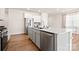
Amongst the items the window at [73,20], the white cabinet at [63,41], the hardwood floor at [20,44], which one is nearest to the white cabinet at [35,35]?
the hardwood floor at [20,44]

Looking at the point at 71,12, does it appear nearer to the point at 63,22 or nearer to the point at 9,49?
the point at 63,22

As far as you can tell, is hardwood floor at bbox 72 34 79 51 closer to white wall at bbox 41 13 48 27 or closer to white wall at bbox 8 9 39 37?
white wall at bbox 41 13 48 27

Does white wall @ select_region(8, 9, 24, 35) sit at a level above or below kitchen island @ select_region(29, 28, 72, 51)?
above

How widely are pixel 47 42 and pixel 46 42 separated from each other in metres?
0.02

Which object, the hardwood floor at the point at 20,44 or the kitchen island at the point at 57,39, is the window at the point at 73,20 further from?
the hardwood floor at the point at 20,44

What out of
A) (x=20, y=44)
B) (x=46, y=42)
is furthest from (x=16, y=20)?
(x=46, y=42)

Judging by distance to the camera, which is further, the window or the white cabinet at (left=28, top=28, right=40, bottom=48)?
the white cabinet at (left=28, top=28, right=40, bottom=48)

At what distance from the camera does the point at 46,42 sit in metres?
1.98

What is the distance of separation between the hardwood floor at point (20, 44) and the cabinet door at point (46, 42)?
134 mm

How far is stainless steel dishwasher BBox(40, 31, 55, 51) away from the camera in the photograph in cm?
192

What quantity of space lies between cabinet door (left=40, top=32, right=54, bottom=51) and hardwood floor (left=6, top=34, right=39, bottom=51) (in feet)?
0.44

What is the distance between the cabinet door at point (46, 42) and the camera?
6.33 feet

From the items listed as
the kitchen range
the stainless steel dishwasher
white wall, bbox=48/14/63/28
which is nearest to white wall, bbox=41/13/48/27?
white wall, bbox=48/14/63/28
